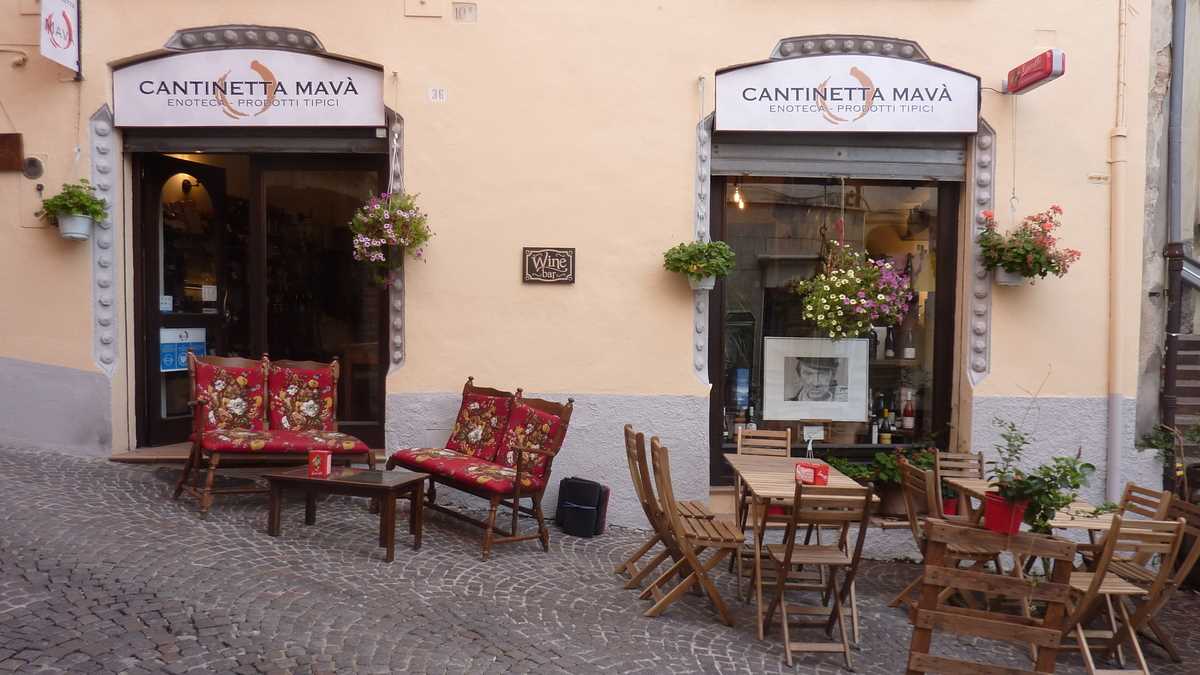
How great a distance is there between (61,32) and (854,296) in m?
6.72

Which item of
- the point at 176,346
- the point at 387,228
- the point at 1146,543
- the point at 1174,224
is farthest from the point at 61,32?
the point at 1174,224

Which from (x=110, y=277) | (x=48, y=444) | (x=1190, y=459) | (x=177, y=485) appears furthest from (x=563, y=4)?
(x=1190, y=459)

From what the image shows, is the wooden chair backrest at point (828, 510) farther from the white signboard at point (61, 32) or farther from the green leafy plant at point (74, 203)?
the white signboard at point (61, 32)

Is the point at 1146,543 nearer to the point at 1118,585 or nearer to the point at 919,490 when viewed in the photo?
the point at 1118,585

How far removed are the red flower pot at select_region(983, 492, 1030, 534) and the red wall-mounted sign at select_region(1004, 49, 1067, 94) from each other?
3.66 meters

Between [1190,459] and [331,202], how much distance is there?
7783mm

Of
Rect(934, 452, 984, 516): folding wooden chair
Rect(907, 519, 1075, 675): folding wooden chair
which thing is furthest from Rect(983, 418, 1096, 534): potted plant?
Rect(934, 452, 984, 516): folding wooden chair

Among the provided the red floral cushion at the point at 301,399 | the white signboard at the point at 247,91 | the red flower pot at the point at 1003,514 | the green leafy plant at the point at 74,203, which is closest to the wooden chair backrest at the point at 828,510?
the red flower pot at the point at 1003,514

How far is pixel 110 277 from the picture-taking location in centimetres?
626

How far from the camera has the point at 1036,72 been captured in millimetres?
5730

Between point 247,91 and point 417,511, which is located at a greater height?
point 247,91

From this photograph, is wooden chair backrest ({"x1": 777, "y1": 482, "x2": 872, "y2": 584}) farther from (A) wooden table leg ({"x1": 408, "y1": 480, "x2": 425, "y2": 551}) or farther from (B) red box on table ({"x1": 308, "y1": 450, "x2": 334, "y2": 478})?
(B) red box on table ({"x1": 308, "y1": 450, "x2": 334, "y2": 478})

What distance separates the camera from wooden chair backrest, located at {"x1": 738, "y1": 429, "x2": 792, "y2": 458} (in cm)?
586

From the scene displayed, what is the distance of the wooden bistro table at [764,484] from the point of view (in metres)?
4.25
